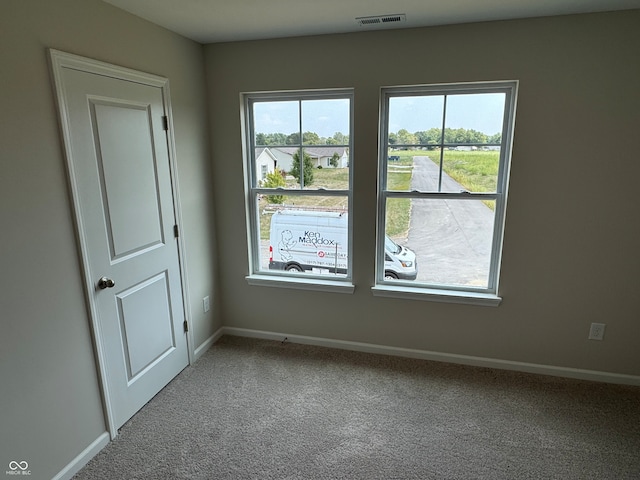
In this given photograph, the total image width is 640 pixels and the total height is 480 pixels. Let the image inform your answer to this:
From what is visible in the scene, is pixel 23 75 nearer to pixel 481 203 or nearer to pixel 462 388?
pixel 481 203

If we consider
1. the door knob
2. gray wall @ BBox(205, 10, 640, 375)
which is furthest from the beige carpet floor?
the door knob

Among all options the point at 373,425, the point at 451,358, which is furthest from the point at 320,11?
the point at 451,358

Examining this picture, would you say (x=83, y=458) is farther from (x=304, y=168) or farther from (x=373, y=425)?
(x=304, y=168)

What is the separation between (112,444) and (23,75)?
6.28 ft

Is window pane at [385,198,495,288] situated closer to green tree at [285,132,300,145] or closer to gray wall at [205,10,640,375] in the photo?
gray wall at [205,10,640,375]

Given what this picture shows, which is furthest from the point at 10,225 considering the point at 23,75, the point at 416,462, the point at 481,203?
the point at 481,203

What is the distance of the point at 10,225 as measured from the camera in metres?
1.53

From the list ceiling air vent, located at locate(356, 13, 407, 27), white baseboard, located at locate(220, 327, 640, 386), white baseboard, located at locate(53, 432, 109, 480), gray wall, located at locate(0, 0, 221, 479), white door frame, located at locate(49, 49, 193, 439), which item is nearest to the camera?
gray wall, located at locate(0, 0, 221, 479)

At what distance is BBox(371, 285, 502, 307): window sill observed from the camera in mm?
2648

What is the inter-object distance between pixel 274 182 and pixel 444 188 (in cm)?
132

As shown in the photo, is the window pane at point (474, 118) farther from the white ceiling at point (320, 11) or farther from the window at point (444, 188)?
the white ceiling at point (320, 11)

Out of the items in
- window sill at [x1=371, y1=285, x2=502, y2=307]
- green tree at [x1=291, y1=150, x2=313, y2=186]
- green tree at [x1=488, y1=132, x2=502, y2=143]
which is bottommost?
window sill at [x1=371, y1=285, x2=502, y2=307]

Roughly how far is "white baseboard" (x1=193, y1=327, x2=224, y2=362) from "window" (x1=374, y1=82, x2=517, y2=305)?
1.45 meters

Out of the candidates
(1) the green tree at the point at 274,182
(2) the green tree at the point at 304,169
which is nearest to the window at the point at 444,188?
(2) the green tree at the point at 304,169
